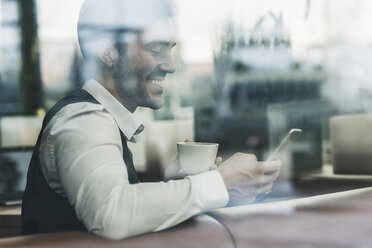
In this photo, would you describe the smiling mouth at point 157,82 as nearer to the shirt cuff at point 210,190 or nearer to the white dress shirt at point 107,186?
the white dress shirt at point 107,186

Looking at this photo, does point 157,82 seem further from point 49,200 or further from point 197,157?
point 49,200

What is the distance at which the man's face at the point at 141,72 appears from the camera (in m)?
1.25

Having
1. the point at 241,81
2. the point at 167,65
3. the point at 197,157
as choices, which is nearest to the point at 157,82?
the point at 167,65

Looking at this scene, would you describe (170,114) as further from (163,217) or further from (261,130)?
(163,217)

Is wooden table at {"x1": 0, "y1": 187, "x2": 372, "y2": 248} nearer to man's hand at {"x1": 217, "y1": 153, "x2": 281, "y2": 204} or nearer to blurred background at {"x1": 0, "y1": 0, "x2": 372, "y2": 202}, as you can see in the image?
man's hand at {"x1": 217, "y1": 153, "x2": 281, "y2": 204}

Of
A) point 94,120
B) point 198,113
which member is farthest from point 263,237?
point 198,113

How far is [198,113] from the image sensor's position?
1518 millimetres

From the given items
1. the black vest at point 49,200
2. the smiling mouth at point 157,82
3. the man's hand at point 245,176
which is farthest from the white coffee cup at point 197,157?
the smiling mouth at point 157,82

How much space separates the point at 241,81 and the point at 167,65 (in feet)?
1.23

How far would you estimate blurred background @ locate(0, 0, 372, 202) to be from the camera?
1.44m

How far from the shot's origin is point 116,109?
4.04ft

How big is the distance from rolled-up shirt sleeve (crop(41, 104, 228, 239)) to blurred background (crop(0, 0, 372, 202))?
1.00ft

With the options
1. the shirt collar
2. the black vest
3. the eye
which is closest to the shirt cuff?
the black vest

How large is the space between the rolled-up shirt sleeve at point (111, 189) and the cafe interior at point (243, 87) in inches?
10.1
